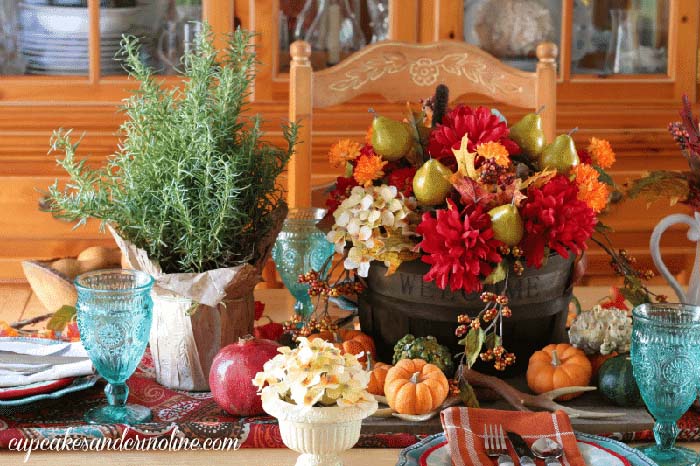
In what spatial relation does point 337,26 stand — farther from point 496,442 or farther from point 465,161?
point 496,442

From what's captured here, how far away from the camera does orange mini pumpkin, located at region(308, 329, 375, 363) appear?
1.26 meters

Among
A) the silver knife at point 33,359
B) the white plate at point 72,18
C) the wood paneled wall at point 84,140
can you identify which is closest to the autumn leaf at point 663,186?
the silver knife at point 33,359

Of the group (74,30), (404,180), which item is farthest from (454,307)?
(74,30)

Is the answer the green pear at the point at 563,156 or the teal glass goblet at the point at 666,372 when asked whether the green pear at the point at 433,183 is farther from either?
the teal glass goblet at the point at 666,372

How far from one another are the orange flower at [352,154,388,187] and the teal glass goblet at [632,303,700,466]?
38 centimetres

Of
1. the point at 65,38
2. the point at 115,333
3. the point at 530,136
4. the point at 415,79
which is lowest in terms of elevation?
the point at 115,333

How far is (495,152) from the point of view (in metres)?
1.20

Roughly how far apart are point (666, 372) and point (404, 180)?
16.1 inches

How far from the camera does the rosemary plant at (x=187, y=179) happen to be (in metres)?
1.17

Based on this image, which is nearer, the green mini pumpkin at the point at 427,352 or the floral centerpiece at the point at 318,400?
the floral centerpiece at the point at 318,400

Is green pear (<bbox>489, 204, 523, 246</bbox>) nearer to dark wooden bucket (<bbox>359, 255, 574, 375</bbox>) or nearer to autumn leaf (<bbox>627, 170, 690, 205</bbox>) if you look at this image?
dark wooden bucket (<bbox>359, 255, 574, 375</bbox>)

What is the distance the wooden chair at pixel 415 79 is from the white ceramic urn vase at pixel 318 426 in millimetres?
972

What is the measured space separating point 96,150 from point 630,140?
147cm

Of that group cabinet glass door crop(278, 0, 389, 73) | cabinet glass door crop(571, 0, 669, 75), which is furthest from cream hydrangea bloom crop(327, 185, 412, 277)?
cabinet glass door crop(571, 0, 669, 75)
